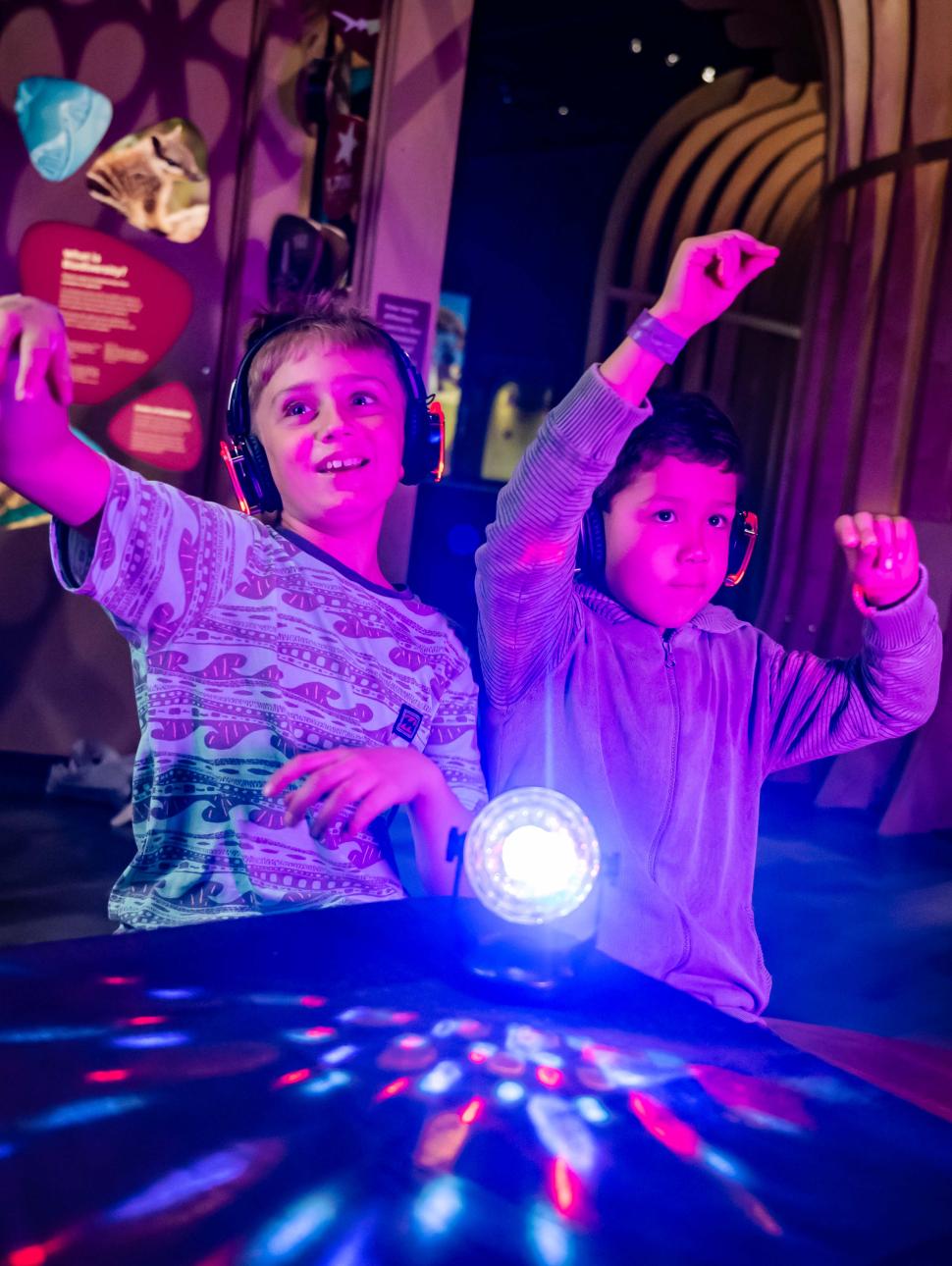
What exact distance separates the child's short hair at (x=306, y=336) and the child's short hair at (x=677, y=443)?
Answer: 0.29 meters

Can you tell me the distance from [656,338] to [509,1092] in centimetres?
70

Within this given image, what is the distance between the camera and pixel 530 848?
0.82 metres

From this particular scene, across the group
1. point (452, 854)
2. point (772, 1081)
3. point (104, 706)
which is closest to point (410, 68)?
point (104, 706)

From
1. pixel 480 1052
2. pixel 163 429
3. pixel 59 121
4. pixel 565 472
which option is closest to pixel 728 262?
pixel 565 472

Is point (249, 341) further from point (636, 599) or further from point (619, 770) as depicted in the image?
point (619, 770)

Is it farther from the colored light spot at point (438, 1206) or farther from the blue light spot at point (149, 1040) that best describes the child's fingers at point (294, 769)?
the colored light spot at point (438, 1206)

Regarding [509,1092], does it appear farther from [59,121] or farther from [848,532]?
[59,121]

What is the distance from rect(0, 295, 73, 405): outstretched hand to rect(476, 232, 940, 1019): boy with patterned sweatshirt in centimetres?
48

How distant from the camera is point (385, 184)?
3.85 m

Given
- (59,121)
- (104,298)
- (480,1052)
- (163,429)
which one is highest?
(59,121)

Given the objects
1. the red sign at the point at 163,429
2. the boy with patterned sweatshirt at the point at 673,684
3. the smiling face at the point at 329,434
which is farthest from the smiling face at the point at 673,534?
the red sign at the point at 163,429

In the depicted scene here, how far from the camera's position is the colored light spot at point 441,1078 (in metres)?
0.57

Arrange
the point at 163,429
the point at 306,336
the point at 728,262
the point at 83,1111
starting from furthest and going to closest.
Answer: the point at 163,429 → the point at 306,336 → the point at 728,262 → the point at 83,1111

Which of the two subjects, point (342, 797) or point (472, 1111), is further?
point (342, 797)
